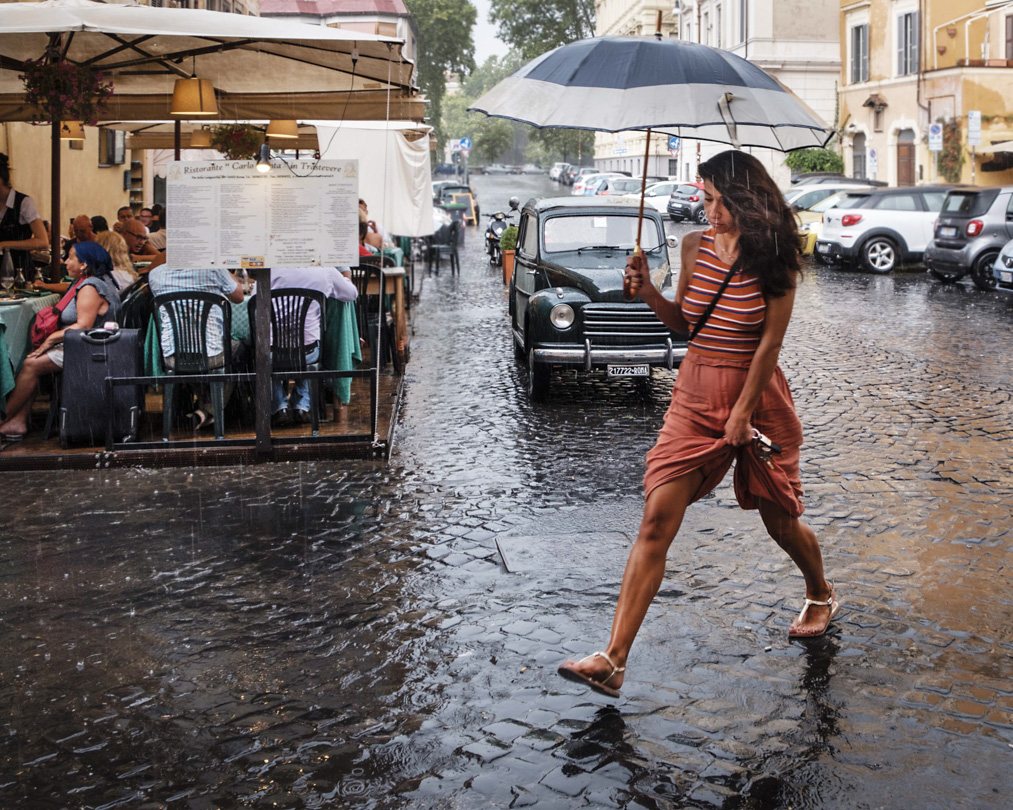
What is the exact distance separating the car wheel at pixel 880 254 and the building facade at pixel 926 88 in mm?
9853

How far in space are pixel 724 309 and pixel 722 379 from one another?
0.83ft

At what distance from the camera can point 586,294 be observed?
1123cm

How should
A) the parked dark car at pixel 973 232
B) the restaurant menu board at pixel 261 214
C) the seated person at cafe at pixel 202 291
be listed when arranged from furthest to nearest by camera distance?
the parked dark car at pixel 973 232, the seated person at cafe at pixel 202 291, the restaurant menu board at pixel 261 214

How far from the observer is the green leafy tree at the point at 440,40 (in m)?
73.9

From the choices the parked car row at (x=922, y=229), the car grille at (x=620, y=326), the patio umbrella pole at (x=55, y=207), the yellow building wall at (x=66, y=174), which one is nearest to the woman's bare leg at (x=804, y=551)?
the car grille at (x=620, y=326)

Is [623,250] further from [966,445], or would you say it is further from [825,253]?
[825,253]

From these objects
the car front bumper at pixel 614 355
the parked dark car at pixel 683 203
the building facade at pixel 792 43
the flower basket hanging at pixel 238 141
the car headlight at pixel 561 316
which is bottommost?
the car front bumper at pixel 614 355

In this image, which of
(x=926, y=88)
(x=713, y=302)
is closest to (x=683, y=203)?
(x=926, y=88)

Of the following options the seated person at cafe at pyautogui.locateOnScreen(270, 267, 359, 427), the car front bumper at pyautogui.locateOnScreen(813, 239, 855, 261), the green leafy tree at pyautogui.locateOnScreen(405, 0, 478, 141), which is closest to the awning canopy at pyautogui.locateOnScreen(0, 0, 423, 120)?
the seated person at cafe at pyautogui.locateOnScreen(270, 267, 359, 427)

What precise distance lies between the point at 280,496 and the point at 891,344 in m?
9.06

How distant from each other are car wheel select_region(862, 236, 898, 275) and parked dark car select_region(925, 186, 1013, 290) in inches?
123

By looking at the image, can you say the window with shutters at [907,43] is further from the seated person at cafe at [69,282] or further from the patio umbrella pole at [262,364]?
the patio umbrella pole at [262,364]

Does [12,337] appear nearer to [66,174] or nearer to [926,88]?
[66,174]

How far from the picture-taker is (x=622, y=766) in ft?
13.1
